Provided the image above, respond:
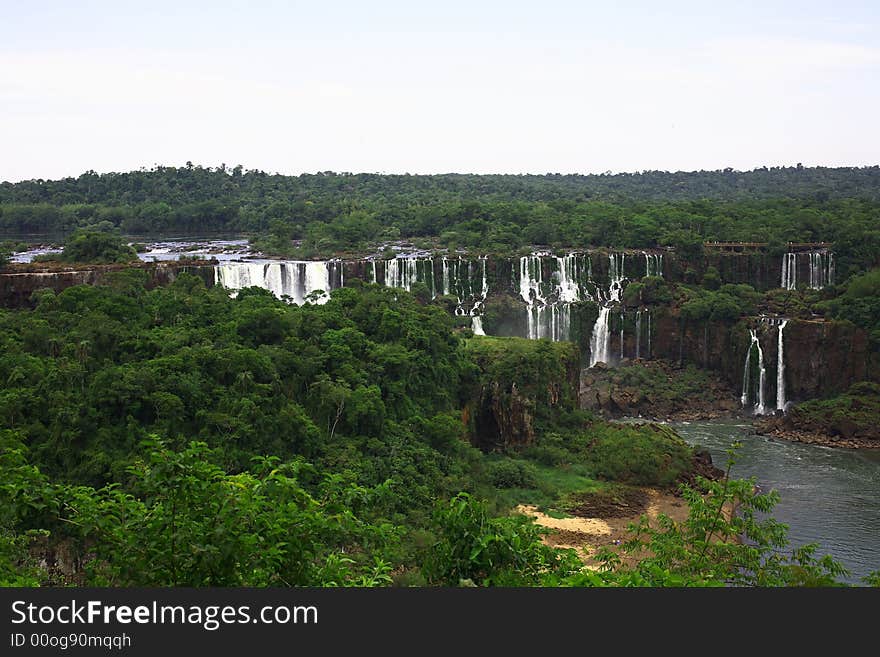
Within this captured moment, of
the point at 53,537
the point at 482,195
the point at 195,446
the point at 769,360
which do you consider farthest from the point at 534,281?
the point at 482,195

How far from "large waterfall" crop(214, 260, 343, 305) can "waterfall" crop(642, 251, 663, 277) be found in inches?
677

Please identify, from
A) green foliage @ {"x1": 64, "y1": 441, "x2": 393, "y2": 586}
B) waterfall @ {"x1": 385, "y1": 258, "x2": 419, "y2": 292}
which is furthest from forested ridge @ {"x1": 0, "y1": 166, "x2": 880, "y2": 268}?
green foliage @ {"x1": 64, "y1": 441, "x2": 393, "y2": 586}

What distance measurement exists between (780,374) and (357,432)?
80.2 ft

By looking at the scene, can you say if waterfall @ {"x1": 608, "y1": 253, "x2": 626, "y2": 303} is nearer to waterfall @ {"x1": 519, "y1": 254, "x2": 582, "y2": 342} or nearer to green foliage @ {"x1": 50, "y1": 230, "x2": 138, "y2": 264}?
waterfall @ {"x1": 519, "y1": 254, "x2": 582, "y2": 342}

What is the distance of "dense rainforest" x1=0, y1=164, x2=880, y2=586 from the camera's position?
10.9 metres

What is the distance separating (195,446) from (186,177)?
3675 inches

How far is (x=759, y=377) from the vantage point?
155ft

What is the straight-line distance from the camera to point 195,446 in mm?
10680

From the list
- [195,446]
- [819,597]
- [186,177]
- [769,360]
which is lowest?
[769,360]

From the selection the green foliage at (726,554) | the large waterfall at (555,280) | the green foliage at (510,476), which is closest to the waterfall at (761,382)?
the large waterfall at (555,280)

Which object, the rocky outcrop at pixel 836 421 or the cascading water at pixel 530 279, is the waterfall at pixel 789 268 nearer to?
the cascading water at pixel 530 279

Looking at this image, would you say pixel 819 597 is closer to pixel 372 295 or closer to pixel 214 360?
pixel 214 360

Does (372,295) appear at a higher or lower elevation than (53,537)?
higher

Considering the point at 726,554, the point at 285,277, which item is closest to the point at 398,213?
the point at 285,277
